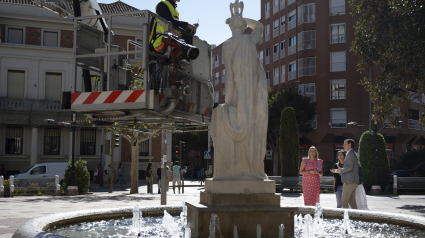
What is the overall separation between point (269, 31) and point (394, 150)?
20.6 m

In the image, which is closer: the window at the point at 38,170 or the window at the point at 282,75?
the window at the point at 38,170

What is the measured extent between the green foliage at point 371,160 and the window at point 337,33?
20.1 m

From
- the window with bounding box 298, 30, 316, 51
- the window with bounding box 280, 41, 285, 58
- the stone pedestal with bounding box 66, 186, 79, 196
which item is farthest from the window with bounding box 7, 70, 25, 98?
the window with bounding box 280, 41, 285, 58

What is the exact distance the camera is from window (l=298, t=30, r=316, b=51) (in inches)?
1821

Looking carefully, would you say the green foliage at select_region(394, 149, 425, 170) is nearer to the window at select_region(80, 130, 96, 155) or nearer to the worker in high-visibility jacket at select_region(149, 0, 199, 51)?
the window at select_region(80, 130, 96, 155)

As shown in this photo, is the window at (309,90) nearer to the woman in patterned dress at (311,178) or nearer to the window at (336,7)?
the window at (336,7)

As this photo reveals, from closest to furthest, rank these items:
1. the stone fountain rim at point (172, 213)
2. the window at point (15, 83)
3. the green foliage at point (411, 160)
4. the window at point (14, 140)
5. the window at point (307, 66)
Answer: the stone fountain rim at point (172, 213) < the green foliage at point (411, 160) < the window at point (15, 83) < the window at point (14, 140) < the window at point (307, 66)

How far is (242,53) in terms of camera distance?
6.81 meters

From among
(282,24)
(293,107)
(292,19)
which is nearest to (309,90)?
(293,107)

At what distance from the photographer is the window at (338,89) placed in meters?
44.1

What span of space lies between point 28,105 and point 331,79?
92.8 feet

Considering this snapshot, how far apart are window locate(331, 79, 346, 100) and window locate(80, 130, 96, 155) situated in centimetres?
2347

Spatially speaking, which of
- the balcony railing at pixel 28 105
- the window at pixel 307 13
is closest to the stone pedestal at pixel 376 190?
the balcony railing at pixel 28 105

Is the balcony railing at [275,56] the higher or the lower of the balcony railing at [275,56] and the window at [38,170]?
the higher
